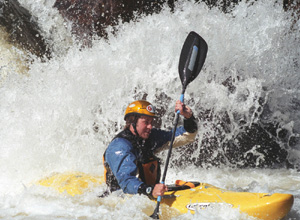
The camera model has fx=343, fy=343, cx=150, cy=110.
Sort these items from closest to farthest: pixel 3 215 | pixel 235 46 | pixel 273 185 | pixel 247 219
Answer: pixel 247 219 → pixel 3 215 → pixel 273 185 → pixel 235 46

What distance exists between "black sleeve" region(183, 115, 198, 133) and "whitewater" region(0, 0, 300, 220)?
1.36 metres

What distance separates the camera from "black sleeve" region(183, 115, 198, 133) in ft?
9.70

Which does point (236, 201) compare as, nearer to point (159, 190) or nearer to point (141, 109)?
point (159, 190)

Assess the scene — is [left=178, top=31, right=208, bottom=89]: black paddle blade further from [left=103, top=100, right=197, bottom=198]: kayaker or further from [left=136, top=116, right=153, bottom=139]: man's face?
[left=136, top=116, right=153, bottom=139]: man's face

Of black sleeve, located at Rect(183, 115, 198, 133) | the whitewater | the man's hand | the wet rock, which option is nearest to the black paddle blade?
black sleeve, located at Rect(183, 115, 198, 133)

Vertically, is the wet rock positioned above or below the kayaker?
above

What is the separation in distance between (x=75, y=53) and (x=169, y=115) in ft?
6.50

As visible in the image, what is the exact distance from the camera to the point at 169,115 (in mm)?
4820

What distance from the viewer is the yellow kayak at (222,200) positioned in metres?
2.27

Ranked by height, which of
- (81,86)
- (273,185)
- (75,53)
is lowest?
(273,185)

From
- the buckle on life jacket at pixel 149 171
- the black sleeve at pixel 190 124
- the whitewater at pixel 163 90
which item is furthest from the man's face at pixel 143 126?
the whitewater at pixel 163 90

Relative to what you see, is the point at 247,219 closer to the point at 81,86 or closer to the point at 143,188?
the point at 143,188

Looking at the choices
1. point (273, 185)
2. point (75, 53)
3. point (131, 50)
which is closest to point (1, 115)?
point (75, 53)

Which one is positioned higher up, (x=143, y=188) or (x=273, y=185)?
(x=143, y=188)
